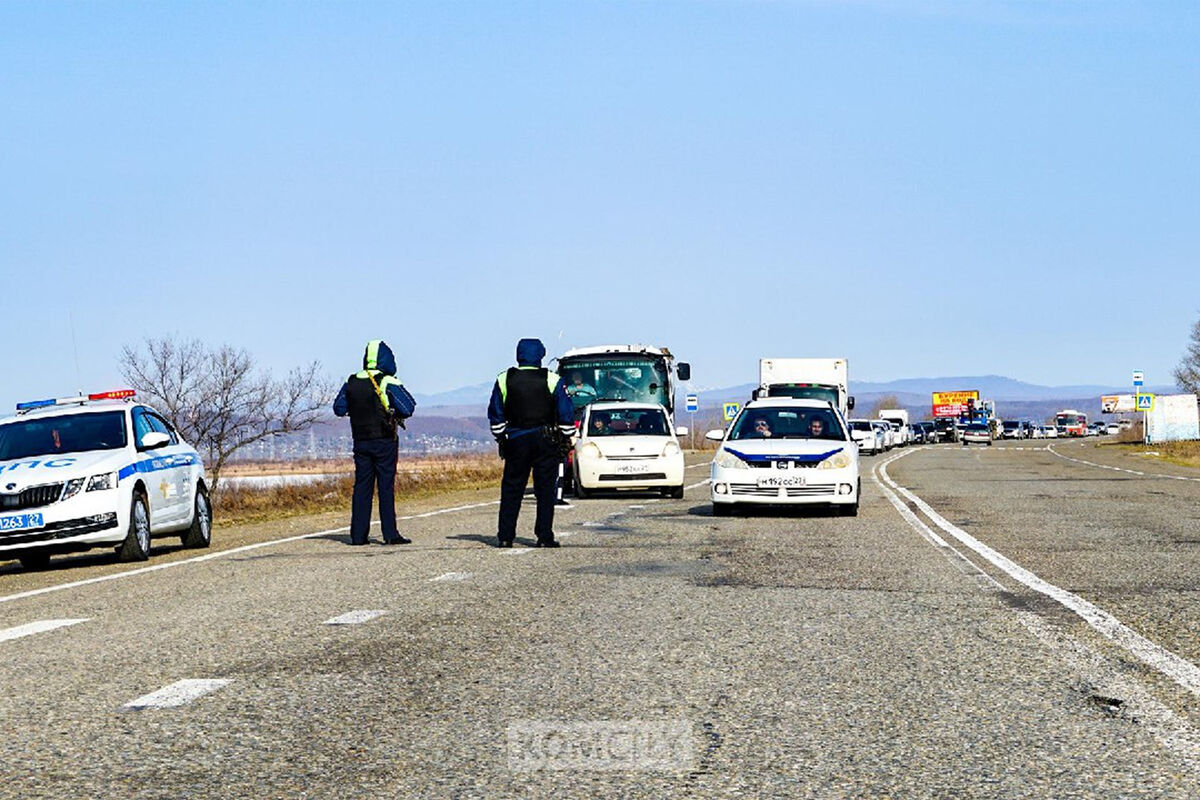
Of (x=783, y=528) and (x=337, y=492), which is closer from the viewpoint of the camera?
(x=783, y=528)

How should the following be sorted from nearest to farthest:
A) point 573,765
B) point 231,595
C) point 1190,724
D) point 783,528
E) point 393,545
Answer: point 573,765
point 1190,724
point 231,595
point 393,545
point 783,528

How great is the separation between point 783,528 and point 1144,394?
227ft

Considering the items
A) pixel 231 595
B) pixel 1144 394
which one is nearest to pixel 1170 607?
pixel 231 595

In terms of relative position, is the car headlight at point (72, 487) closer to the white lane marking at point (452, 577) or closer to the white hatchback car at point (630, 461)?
the white lane marking at point (452, 577)

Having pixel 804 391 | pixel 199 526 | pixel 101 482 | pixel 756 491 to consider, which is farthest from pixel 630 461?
pixel 804 391

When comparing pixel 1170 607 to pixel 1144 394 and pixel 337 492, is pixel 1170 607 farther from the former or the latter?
pixel 1144 394

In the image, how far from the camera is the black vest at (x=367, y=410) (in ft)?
54.7

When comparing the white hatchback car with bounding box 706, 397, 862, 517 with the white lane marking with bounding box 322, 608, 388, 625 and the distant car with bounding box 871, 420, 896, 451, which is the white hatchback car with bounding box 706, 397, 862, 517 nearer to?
the white lane marking with bounding box 322, 608, 388, 625

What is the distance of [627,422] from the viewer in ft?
90.5

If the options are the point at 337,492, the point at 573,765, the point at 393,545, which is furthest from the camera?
the point at 337,492

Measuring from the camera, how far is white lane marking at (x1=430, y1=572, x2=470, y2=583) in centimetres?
1252

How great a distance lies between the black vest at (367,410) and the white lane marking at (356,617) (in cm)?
645

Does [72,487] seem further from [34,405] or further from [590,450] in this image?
[590,450]

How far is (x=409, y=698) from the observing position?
6.92 meters
